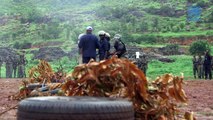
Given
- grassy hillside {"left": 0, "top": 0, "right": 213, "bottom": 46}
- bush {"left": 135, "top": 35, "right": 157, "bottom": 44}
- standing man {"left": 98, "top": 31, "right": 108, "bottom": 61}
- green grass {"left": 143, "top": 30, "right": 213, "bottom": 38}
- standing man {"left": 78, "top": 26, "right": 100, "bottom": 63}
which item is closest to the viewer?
standing man {"left": 78, "top": 26, "right": 100, "bottom": 63}

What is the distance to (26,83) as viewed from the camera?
446 inches

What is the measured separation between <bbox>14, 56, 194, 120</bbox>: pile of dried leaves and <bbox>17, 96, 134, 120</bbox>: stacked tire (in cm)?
65

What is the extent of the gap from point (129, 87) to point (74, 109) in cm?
113

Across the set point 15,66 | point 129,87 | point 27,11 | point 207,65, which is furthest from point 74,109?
point 27,11

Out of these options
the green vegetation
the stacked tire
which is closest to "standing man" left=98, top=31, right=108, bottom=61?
the stacked tire

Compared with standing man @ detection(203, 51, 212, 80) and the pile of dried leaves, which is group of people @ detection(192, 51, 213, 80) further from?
the pile of dried leaves

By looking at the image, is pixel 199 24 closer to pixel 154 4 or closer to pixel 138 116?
pixel 154 4

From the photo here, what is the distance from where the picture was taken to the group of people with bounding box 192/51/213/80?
82.6ft

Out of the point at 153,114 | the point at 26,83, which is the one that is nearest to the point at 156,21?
the point at 26,83

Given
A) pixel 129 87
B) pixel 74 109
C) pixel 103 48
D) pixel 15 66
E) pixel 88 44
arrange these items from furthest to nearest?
pixel 15 66, pixel 103 48, pixel 88 44, pixel 129 87, pixel 74 109

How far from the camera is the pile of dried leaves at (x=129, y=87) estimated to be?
18.0 ft

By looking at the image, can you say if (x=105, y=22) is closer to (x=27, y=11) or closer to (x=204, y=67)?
(x=27, y=11)

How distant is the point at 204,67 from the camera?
83.3 ft

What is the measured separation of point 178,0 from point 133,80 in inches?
2305
